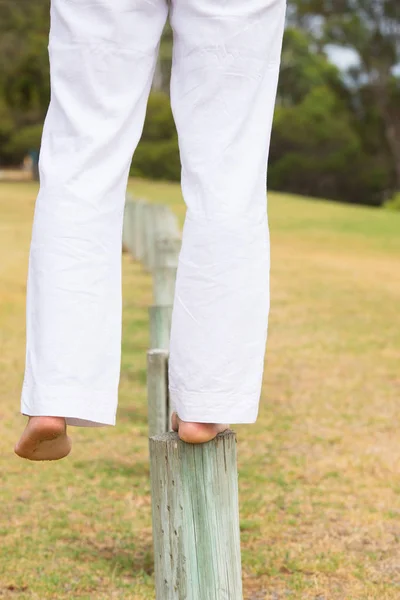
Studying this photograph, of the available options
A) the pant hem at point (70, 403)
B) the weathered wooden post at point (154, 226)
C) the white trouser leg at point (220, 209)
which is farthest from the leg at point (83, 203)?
the weathered wooden post at point (154, 226)

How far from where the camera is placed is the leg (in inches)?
92.7

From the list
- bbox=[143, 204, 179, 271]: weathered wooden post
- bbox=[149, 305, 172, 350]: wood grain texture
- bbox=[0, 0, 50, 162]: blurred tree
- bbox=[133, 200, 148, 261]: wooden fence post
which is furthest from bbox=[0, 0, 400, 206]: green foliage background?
bbox=[149, 305, 172, 350]: wood grain texture

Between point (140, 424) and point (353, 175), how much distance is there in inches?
1697

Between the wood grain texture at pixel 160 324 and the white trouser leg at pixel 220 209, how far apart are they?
7.34 ft

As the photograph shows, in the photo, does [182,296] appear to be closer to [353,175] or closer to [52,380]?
[52,380]

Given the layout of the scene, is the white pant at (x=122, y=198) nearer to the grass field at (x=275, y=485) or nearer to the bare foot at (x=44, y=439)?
the bare foot at (x=44, y=439)

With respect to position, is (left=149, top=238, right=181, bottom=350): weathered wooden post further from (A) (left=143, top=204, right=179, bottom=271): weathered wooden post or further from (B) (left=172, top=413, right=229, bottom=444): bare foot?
(A) (left=143, top=204, right=179, bottom=271): weathered wooden post

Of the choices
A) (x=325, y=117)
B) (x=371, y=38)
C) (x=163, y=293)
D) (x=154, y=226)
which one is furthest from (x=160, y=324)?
(x=325, y=117)

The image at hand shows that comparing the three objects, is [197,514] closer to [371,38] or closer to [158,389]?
[158,389]

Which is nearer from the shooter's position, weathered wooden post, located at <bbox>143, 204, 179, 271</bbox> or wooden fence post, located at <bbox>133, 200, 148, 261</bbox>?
weathered wooden post, located at <bbox>143, 204, 179, 271</bbox>

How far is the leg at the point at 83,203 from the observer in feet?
7.72

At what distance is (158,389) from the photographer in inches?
160

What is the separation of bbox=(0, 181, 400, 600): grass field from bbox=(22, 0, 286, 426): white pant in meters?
1.25

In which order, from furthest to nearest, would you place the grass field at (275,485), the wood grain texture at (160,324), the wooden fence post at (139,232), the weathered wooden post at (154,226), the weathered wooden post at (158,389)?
the wooden fence post at (139,232) < the weathered wooden post at (154,226) < the wood grain texture at (160,324) < the weathered wooden post at (158,389) < the grass field at (275,485)
